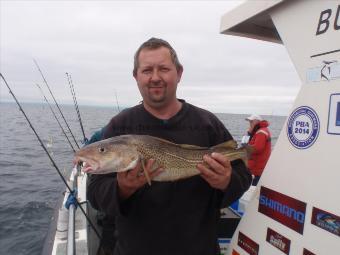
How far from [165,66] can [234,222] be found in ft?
9.15

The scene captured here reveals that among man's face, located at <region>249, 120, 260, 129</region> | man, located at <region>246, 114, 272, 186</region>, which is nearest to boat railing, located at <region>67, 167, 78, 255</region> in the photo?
man, located at <region>246, 114, 272, 186</region>

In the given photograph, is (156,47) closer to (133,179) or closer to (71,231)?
(133,179)

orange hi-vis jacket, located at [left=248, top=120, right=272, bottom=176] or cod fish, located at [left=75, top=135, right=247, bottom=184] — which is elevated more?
cod fish, located at [left=75, top=135, right=247, bottom=184]

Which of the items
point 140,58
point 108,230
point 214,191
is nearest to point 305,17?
point 140,58

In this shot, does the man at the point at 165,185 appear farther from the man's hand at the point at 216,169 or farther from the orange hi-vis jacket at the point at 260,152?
the orange hi-vis jacket at the point at 260,152

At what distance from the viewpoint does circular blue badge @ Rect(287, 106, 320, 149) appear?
85.4 inches

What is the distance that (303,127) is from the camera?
2271 millimetres

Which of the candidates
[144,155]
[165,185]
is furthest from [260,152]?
[144,155]

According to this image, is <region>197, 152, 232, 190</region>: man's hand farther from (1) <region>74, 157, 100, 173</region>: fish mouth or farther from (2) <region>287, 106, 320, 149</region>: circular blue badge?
(1) <region>74, 157, 100, 173</region>: fish mouth

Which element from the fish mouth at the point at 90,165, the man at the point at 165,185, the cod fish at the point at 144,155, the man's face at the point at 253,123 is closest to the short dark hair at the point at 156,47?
the man at the point at 165,185

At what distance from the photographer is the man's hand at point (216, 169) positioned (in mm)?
2555

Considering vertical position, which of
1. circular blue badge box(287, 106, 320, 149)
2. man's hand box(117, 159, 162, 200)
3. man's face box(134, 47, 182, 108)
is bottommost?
man's hand box(117, 159, 162, 200)

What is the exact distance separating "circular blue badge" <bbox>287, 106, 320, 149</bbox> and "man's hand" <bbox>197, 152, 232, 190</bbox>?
1.70ft

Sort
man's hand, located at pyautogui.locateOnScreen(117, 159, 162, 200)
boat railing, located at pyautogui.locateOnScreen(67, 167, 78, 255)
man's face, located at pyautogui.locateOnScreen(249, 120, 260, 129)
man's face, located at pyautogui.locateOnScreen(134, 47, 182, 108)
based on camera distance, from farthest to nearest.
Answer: man's face, located at pyautogui.locateOnScreen(249, 120, 260, 129) → boat railing, located at pyautogui.locateOnScreen(67, 167, 78, 255) → man's face, located at pyautogui.locateOnScreen(134, 47, 182, 108) → man's hand, located at pyautogui.locateOnScreen(117, 159, 162, 200)
